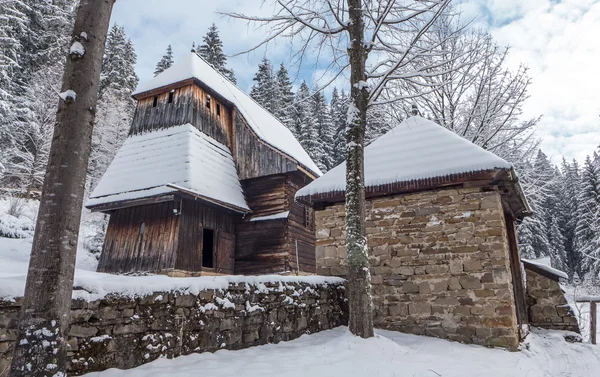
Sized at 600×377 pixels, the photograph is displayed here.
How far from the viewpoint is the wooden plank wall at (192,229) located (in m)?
12.8

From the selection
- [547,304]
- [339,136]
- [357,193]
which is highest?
[339,136]

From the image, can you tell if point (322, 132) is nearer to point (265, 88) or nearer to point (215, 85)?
point (265, 88)

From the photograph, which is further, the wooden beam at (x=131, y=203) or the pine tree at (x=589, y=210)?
the pine tree at (x=589, y=210)

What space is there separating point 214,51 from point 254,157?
21.9 m

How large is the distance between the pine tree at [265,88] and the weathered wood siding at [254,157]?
62.5 feet

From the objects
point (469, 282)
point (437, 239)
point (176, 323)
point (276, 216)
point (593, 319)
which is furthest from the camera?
point (276, 216)

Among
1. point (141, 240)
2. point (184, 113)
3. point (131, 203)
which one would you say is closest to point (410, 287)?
point (141, 240)

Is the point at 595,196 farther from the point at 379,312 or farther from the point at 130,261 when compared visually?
the point at 130,261

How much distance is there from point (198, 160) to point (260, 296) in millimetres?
9167

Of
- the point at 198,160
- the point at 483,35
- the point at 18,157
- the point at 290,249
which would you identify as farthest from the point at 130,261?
the point at 18,157

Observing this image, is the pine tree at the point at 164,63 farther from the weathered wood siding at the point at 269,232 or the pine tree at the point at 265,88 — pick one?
the weathered wood siding at the point at 269,232

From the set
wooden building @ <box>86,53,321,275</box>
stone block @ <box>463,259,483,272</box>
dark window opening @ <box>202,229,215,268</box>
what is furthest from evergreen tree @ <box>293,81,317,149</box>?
stone block @ <box>463,259,483,272</box>

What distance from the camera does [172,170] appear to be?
44.4 ft

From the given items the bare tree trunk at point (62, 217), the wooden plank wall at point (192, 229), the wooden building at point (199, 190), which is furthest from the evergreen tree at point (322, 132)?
the bare tree trunk at point (62, 217)
